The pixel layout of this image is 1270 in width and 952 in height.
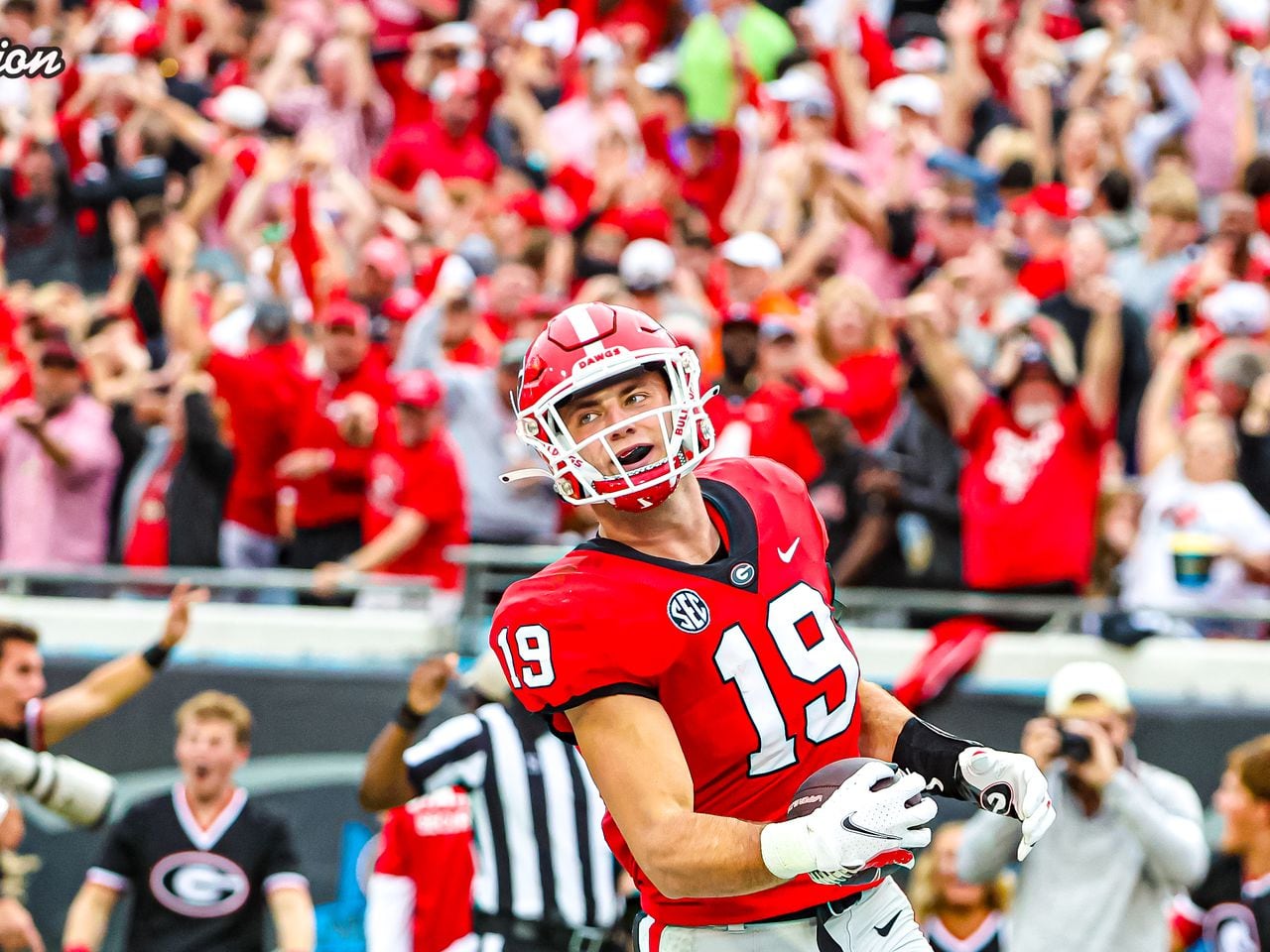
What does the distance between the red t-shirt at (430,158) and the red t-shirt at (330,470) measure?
107 inches

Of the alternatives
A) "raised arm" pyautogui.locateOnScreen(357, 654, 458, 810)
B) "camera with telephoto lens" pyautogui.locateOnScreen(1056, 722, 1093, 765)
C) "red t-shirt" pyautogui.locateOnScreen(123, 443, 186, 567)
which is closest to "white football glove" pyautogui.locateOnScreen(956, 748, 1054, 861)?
"camera with telephoto lens" pyautogui.locateOnScreen(1056, 722, 1093, 765)

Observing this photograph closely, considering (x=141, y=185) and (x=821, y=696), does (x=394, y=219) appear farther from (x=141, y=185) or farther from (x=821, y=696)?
(x=821, y=696)

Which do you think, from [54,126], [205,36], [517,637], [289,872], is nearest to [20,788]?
[289,872]

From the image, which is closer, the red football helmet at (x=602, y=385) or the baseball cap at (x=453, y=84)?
the red football helmet at (x=602, y=385)

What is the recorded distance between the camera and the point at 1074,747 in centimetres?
520

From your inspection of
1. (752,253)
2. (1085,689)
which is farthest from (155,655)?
(752,253)

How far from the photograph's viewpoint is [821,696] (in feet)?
11.0

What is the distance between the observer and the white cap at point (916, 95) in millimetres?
9234

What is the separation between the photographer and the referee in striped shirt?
3.48 ft

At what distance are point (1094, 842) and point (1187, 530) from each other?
1518mm

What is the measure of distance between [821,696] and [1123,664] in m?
3.45

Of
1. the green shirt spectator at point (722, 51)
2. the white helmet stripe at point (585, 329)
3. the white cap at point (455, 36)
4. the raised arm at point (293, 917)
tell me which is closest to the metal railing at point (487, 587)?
the raised arm at point (293, 917)

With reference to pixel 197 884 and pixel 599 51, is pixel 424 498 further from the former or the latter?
pixel 599 51

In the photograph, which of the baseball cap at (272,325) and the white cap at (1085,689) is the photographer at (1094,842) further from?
the baseball cap at (272,325)
